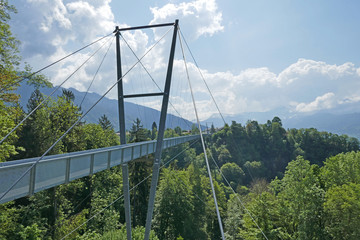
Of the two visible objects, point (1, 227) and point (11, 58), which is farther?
point (1, 227)

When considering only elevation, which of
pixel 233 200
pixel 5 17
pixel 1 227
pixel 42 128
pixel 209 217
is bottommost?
pixel 209 217

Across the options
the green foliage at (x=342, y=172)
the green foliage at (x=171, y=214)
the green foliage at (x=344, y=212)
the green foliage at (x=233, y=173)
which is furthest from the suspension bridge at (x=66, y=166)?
the green foliage at (x=233, y=173)

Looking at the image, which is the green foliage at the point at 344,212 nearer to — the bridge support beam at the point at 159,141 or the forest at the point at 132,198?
the forest at the point at 132,198

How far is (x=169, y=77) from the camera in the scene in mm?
12672

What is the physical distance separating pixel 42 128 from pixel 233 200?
1102 inches

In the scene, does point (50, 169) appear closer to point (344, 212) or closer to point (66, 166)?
point (66, 166)

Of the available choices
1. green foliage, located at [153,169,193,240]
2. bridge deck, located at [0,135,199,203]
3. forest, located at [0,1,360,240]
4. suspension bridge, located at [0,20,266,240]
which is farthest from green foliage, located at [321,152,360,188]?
bridge deck, located at [0,135,199,203]

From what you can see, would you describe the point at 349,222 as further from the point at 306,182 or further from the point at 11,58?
the point at 11,58

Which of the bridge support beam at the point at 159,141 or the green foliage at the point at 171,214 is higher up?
the bridge support beam at the point at 159,141

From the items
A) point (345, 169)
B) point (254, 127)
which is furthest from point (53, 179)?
point (254, 127)

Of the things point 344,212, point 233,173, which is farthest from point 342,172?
point 233,173

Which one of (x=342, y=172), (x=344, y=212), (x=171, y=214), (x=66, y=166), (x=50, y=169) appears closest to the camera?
(x=50, y=169)

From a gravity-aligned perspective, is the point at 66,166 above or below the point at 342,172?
above

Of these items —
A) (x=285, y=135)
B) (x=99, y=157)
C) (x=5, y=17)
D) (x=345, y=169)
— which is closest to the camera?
(x=99, y=157)
